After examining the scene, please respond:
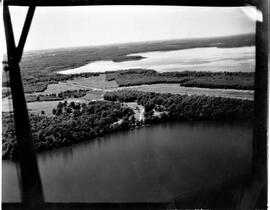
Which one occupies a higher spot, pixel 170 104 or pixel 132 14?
pixel 132 14

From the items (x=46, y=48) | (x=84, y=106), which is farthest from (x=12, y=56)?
(x=84, y=106)

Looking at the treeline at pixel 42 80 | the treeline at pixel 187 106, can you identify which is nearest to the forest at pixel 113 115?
the treeline at pixel 187 106

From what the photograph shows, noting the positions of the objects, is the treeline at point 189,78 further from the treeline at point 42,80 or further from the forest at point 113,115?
the treeline at point 42,80

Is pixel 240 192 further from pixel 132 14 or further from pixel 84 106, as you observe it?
pixel 132 14

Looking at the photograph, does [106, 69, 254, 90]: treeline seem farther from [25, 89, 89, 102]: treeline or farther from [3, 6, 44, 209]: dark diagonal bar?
[3, 6, 44, 209]: dark diagonal bar

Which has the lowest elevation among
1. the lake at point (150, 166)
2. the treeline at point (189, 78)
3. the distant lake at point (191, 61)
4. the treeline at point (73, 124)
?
the lake at point (150, 166)

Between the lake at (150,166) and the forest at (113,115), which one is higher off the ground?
the forest at (113,115)

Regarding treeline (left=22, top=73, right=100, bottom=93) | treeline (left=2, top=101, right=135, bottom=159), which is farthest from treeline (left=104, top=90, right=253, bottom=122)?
treeline (left=22, top=73, right=100, bottom=93)
